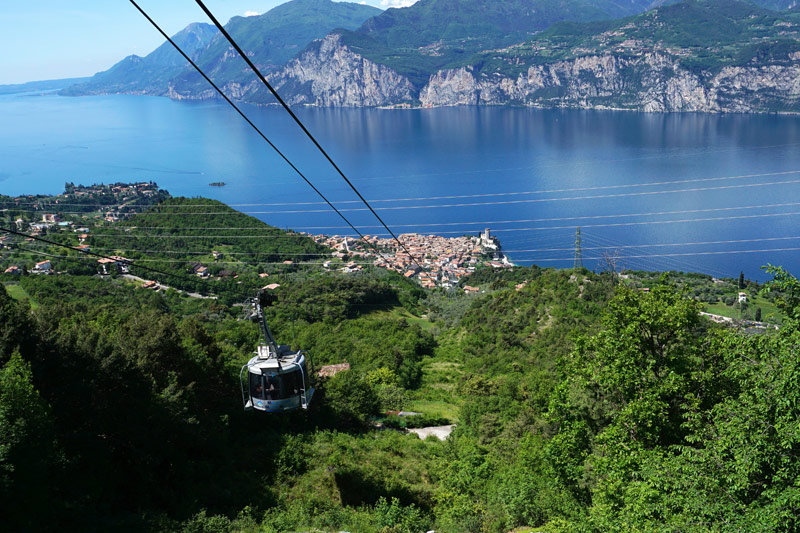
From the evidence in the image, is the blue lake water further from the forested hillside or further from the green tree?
the green tree

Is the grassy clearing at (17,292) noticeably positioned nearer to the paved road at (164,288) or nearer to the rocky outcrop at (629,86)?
the paved road at (164,288)

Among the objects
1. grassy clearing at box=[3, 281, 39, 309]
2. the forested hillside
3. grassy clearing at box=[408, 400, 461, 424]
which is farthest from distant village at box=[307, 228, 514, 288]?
the forested hillside

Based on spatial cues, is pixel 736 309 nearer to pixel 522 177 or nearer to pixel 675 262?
pixel 675 262

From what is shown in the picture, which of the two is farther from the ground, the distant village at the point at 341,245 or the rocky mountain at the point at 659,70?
the rocky mountain at the point at 659,70

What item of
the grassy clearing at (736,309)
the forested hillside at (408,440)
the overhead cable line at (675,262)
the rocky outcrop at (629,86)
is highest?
the rocky outcrop at (629,86)

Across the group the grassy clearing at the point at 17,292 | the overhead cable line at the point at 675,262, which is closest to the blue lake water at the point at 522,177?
the overhead cable line at the point at 675,262

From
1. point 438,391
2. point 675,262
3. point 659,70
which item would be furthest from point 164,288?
point 659,70
